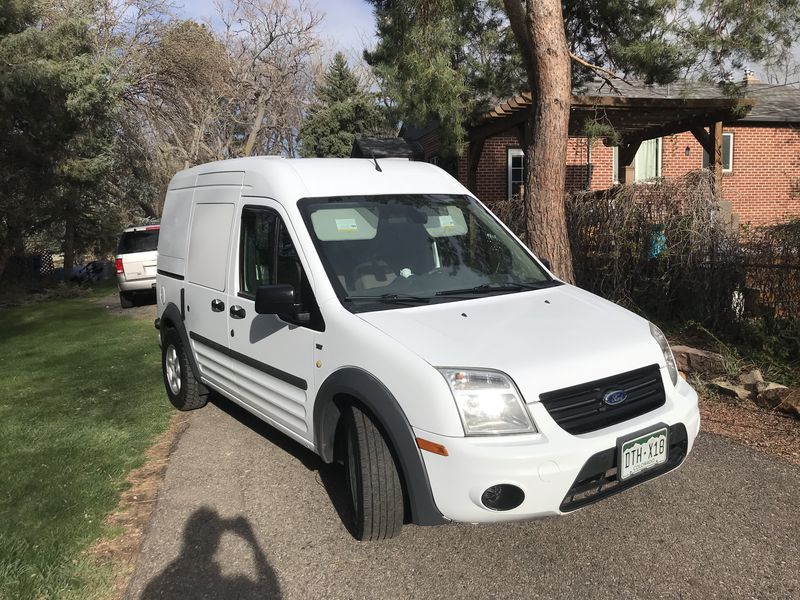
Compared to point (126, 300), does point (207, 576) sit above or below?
below

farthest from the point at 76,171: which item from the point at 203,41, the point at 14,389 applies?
the point at 14,389

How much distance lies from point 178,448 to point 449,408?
9.95 ft

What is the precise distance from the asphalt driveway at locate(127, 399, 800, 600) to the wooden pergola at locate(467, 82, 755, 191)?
7683 mm

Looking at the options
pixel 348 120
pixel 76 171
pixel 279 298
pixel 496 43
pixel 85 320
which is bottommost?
pixel 85 320

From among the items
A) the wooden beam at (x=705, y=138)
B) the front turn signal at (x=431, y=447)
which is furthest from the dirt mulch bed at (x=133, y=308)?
the wooden beam at (x=705, y=138)

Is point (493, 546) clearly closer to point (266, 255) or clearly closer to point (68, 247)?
point (266, 255)

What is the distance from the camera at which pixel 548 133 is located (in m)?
7.04

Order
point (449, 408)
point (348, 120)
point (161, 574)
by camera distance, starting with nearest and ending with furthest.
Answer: point (449, 408), point (161, 574), point (348, 120)

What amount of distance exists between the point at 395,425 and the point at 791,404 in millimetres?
3680

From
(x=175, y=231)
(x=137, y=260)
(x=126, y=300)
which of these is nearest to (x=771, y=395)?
(x=175, y=231)

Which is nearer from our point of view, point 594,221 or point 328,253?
point 328,253

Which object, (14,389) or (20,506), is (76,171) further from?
(20,506)

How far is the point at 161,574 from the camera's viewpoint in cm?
323

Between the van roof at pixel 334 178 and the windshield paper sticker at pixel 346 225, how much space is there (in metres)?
0.20
